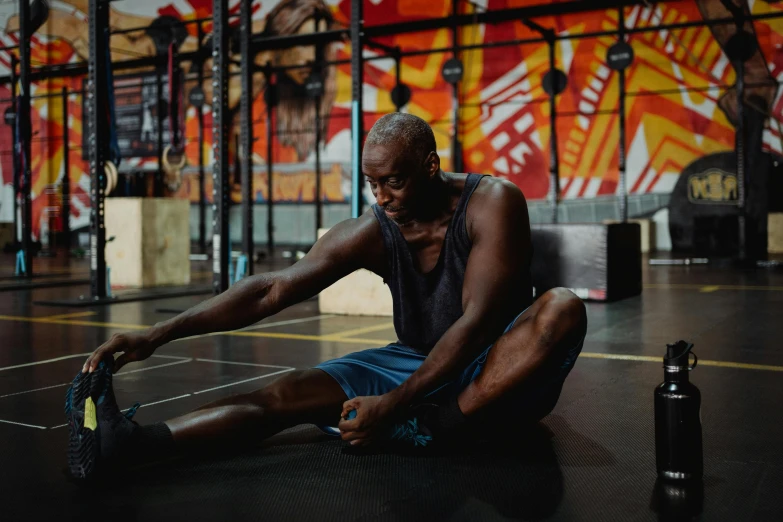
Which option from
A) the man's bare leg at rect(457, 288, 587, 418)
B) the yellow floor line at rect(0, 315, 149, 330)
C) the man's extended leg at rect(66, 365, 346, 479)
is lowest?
the yellow floor line at rect(0, 315, 149, 330)

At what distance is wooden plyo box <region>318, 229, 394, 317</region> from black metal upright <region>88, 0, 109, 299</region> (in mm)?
2204

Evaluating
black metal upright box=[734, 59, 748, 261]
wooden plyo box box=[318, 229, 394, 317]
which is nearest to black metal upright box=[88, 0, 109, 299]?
wooden plyo box box=[318, 229, 394, 317]

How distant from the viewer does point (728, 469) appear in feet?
7.06

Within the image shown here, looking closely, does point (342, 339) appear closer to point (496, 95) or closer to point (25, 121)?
point (25, 121)

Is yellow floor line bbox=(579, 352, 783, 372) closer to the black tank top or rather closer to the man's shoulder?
the black tank top

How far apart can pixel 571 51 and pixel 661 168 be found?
2702mm

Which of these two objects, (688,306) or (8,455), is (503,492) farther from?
(688,306)

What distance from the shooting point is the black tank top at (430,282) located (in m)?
2.29

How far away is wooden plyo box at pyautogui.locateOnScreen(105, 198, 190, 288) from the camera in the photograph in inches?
337

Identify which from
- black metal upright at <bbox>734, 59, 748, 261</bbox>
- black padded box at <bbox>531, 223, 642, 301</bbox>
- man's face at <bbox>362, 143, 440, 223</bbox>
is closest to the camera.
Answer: man's face at <bbox>362, 143, 440, 223</bbox>

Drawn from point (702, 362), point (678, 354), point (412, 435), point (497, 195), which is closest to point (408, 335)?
point (412, 435)

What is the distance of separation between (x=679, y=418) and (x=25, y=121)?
9.03 metres

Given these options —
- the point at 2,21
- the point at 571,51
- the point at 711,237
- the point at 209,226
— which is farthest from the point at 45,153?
the point at 711,237

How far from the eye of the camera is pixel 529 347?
2164 mm
